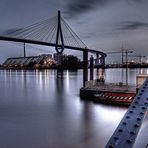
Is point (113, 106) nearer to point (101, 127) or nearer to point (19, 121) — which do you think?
point (101, 127)

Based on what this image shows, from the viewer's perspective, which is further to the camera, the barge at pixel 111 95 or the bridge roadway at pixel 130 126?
the barge at pixel 111 95

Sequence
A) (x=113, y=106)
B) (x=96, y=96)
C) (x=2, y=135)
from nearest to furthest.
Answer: (x=2, y=135) → (x=113, y=106) → (x=96, y=96)

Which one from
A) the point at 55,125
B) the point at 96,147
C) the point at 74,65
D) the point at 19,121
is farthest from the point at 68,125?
the point at 74,65

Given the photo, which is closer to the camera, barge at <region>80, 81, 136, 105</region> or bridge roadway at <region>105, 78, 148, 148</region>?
bridge roadway at <region>105, 78, 148, 148</region>

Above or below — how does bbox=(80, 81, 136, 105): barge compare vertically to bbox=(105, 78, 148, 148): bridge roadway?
below

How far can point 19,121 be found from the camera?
18297mm

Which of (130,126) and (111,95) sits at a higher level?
(130,126)

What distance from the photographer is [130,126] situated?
1.33m

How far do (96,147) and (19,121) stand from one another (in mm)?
8314

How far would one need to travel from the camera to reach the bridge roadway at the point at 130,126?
1233 mm

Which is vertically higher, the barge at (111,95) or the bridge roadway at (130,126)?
the bridge roadway at (130,126)

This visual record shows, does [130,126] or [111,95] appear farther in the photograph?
[111,95]

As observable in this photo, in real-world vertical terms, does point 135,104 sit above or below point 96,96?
above

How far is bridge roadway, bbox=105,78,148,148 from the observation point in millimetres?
1233
